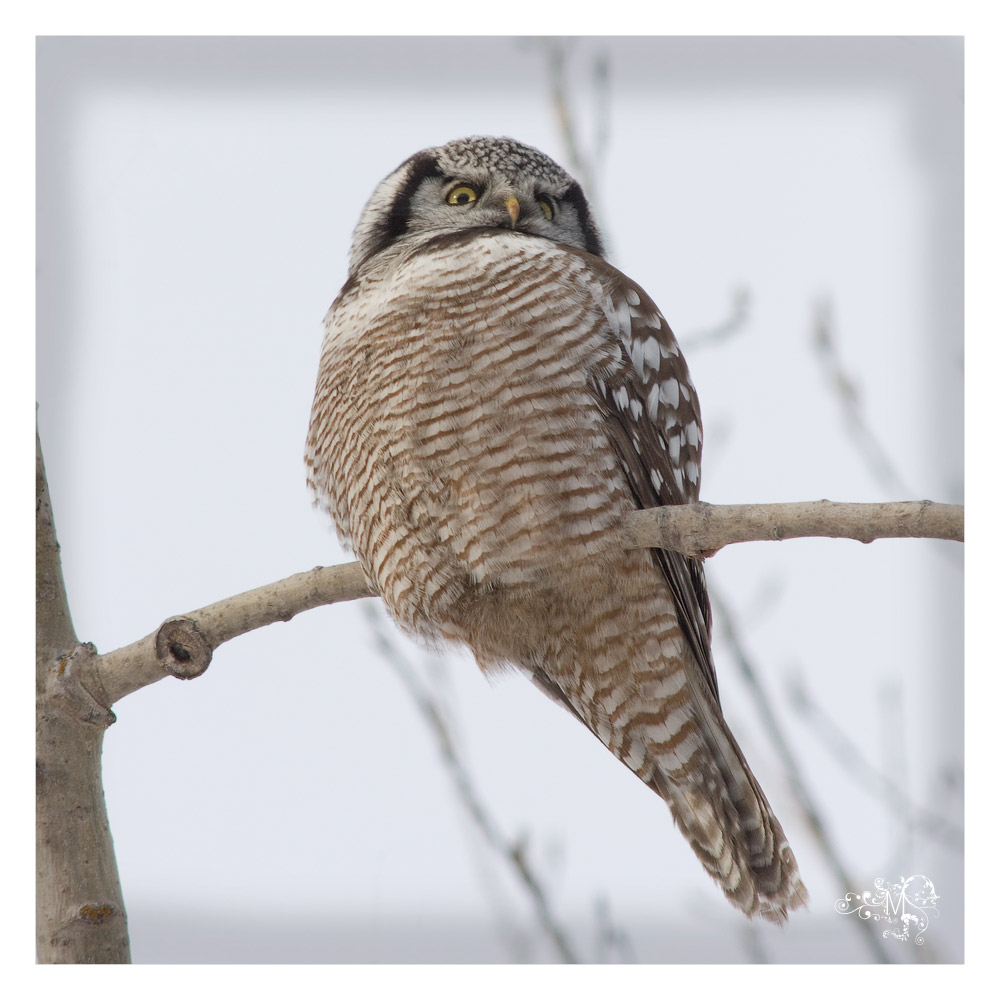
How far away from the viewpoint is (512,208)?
8.48 ft

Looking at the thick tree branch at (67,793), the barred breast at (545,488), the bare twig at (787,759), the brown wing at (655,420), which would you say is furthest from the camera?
the brown wing at (655,420)

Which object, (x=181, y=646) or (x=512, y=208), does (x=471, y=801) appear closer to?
(x=181, y=646)

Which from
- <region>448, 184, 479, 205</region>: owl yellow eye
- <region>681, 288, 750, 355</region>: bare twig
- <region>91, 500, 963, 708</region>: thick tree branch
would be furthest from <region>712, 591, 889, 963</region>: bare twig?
<region>448, 184, 479, 205</region>: owl yellow eye

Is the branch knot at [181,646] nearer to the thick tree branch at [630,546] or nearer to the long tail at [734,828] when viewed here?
the thick tree branch at [630,546]

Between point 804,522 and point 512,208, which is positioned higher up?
point 512,208

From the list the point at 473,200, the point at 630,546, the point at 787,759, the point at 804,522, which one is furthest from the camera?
the point at 473,200

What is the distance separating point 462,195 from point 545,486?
933 mm

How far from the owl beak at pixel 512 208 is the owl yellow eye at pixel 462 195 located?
12cm

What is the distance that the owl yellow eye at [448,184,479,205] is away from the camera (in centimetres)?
271

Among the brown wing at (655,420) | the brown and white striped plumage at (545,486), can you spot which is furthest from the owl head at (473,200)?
the brown wing at (655,420)

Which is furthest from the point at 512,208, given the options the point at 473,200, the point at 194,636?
the point at 194,636

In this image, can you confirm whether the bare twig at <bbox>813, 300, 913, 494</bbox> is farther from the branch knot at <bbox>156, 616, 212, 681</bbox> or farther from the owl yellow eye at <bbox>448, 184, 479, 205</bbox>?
the branch knot at <bbox>156, 616, 212, 681</bbox>

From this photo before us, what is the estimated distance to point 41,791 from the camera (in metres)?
2.15

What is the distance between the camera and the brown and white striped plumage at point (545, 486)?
217cm
